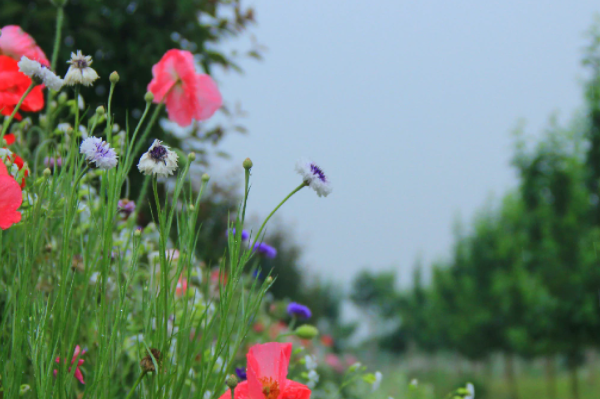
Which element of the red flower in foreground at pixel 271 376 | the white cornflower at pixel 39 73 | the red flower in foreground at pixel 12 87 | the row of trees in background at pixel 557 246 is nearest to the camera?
the red flower in foreground at pixel 271 376

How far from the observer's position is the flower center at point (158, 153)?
1.01 meters

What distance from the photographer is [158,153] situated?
1.02 metres

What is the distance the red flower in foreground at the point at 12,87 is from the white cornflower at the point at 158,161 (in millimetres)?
769

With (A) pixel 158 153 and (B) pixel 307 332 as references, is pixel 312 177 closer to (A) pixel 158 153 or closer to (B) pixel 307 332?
(A) pixel 158 153

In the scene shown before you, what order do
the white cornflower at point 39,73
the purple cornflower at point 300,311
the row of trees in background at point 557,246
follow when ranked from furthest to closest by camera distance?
1. the row of trees in background at point 557,246
2. the purple cornflower at point 300,311
3. the white cornflower at point 39,73

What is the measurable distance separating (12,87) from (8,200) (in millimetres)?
610

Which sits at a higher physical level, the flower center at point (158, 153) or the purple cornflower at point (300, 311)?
the flower center at point (158, 153)

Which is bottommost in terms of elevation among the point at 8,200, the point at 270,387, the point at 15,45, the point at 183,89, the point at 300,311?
the point at 270,387

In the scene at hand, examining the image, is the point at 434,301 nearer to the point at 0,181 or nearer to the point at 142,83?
the point at 142,83

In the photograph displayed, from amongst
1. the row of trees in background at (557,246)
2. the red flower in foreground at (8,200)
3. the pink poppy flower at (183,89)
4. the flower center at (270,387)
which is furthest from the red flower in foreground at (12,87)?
the row of trees in background at (557,246)

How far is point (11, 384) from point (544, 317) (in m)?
12.1

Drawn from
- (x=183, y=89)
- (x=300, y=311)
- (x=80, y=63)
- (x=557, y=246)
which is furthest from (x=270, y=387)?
(x=557, y=246)

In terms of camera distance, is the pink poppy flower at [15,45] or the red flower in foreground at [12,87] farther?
the pink poppy flower at [15,45]

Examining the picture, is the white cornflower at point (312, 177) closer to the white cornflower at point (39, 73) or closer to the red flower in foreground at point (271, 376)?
the red flower in foreground at point (271, 376)
